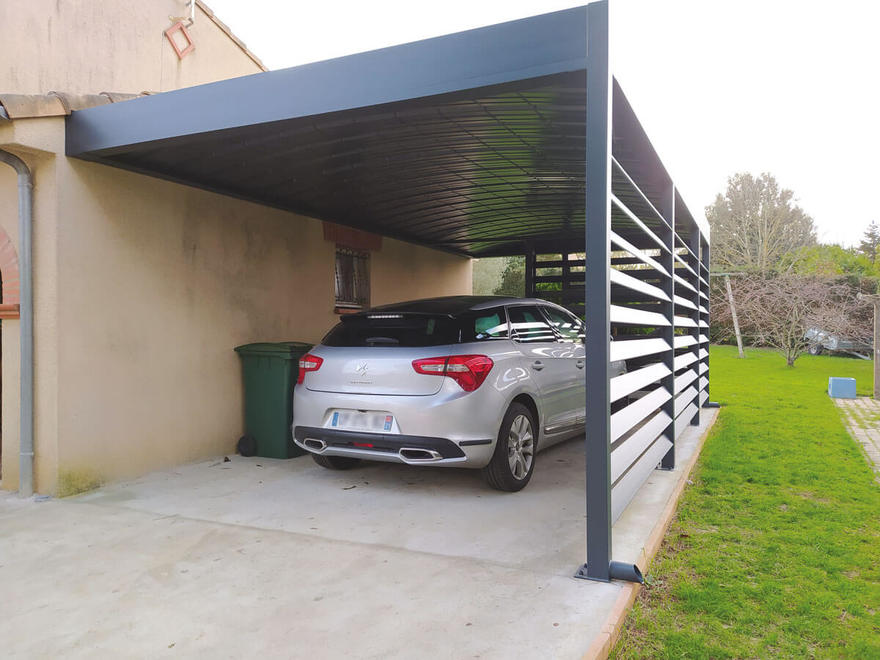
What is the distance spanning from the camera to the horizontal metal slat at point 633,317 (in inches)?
145

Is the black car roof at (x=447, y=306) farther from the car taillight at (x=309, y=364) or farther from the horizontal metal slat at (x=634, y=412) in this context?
the horizontal metal slat at (x=634, y=412)

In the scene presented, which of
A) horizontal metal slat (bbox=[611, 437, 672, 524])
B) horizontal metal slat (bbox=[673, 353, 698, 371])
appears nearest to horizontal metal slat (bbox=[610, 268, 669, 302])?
horizontal metal slat (bbox=[673, 353, 698, 371])

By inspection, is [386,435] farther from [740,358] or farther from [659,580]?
[740,358]

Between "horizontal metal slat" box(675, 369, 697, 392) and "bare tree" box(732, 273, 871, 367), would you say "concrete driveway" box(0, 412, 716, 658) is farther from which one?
"bare tree" box(732, 273, 871, 367)

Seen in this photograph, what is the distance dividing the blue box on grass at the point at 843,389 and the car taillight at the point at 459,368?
34.3ft

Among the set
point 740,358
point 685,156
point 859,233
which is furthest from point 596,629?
point 859,233

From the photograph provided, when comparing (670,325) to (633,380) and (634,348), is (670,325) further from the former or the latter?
(633,380)

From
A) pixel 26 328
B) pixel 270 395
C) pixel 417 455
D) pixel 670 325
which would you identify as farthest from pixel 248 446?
pixel 670 325

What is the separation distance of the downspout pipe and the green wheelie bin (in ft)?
6.64

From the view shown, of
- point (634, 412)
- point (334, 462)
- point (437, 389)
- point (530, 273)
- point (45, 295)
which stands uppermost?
point (530, 273)

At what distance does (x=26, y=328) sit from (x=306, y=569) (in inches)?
124

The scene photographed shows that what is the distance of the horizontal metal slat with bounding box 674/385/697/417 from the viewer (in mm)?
6229

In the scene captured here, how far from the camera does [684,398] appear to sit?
22.4ft

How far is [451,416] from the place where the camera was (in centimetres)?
455
